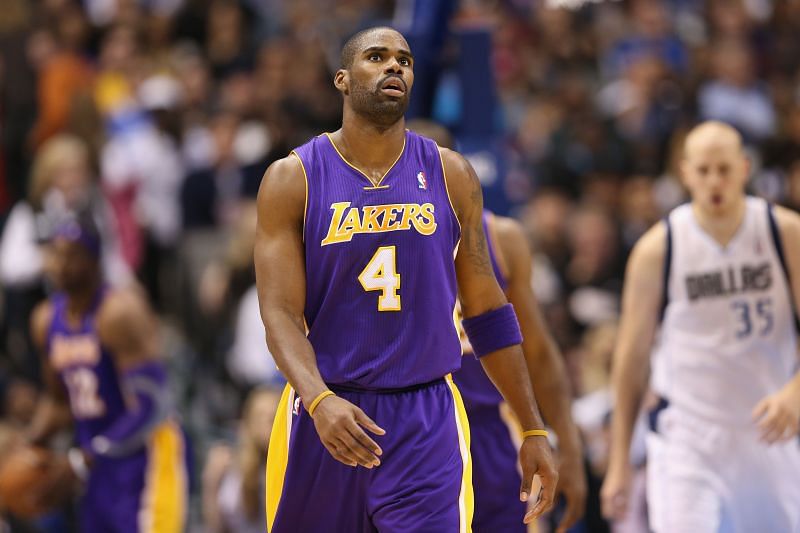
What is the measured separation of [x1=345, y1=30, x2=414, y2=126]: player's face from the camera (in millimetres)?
5270

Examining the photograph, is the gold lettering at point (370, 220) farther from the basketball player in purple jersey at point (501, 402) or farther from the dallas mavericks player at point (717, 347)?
the dallas mavericks player at point (717, 347)

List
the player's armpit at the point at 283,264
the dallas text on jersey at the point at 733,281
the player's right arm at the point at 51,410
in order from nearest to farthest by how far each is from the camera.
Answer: the player's armpit at the point at 283,264, the dallas text on jersey at the point at 733,281, the player's right arm at the point at 51,410

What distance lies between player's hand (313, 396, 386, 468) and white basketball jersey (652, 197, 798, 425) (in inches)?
118

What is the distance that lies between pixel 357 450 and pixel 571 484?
2.48 meters

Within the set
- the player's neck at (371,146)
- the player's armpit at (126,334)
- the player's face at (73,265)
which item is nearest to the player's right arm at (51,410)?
the player's face at (73,265)

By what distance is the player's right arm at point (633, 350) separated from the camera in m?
7.46

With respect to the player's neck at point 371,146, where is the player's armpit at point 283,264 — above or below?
below

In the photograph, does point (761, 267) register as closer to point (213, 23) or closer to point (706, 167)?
point (706, 167)

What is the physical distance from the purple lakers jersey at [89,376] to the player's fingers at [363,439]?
4.29m

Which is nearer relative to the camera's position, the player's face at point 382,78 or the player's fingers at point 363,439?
the player's fingers at point 363,439

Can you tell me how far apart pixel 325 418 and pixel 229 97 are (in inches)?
402

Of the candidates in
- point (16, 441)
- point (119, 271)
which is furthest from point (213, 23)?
point (16, 441)

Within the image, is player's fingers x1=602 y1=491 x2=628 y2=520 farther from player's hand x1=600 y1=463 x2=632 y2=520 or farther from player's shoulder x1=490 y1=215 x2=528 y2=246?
player's shoulder x1=490 y1=215 x2=528 y2=246

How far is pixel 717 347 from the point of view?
7.42m
